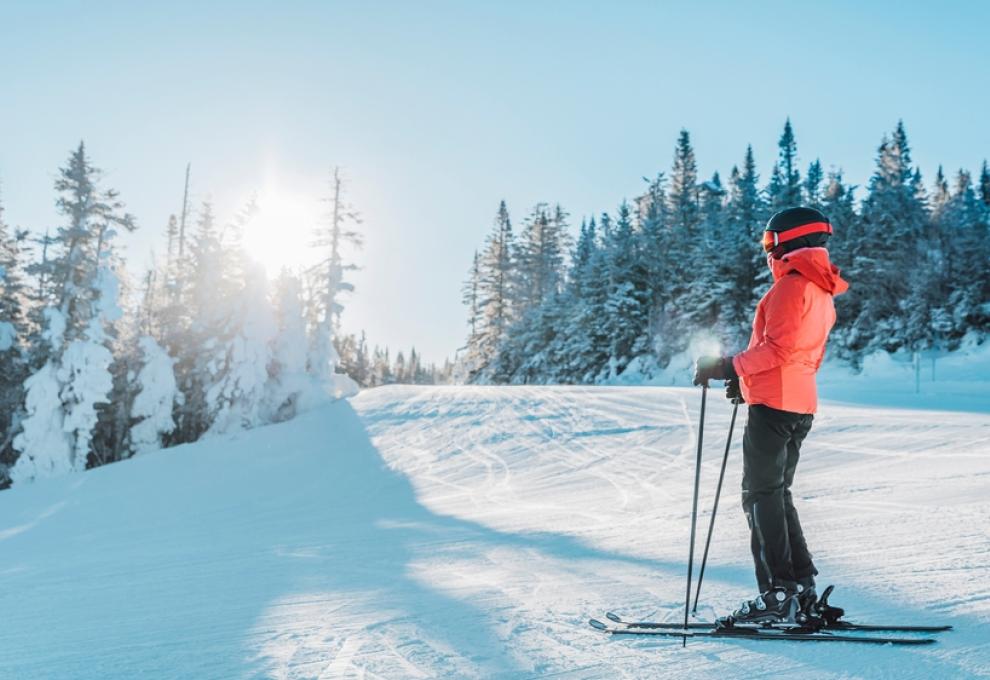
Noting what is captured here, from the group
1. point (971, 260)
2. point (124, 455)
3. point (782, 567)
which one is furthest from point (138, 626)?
point (971, 260)

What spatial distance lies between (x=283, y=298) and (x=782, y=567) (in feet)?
81.6

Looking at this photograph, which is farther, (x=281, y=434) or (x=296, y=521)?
(x=281, y=434)

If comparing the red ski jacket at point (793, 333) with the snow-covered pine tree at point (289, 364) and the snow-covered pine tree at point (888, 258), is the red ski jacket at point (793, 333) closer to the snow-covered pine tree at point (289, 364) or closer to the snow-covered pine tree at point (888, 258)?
the snow-covered pine tree at point (289, 364)

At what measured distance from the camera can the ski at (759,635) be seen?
297 centimetres

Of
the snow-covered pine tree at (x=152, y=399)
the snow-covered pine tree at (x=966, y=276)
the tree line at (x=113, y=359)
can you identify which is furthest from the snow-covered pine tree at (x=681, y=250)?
the snow-covered pine tree at (x=152, y=399)

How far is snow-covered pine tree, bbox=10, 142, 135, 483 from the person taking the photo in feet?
70.9

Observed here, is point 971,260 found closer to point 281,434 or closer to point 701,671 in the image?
point 281,434

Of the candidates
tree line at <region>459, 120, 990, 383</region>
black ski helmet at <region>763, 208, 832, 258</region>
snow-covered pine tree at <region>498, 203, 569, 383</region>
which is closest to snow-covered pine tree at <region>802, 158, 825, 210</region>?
tree line at <region>459, 120, 990, 383</region>

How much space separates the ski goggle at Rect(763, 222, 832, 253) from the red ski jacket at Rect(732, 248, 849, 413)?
102 millimetres

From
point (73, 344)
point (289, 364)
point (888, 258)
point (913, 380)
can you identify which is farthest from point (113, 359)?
point (888, 258)

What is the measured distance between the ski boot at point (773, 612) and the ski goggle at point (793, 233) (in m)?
1.73

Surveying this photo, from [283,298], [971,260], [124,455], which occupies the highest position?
[971,260]

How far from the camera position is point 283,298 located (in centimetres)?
2606

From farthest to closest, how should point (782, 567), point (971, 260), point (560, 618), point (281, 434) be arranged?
point (971, 260) → point (281, 434) → point (560, 618) → point (782, 567)
